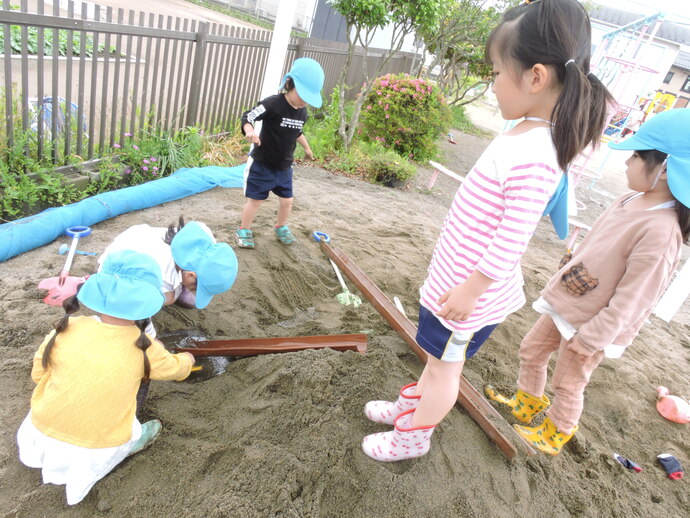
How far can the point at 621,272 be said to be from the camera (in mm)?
1983

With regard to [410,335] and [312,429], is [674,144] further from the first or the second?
[312,429]

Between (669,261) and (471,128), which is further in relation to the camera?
(471,128)

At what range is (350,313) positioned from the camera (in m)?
3.16

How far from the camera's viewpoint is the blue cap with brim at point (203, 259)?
199cm

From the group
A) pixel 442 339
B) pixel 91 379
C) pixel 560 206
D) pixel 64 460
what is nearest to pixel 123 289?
pixel 91 379

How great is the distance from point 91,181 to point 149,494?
3.24 metres

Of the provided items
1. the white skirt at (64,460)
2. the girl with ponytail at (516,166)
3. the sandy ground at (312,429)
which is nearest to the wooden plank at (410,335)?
the sandy ground at (312,429)

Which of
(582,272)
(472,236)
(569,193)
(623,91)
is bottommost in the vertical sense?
(582,272)

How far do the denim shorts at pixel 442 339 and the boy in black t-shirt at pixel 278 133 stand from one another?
7.08ft

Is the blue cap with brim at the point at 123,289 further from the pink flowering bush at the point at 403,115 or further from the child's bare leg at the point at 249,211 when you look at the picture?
the pink flowering bush at the point at 403,115

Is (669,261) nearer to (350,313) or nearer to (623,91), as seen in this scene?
(350,313)

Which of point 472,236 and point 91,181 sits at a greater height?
point 472,236

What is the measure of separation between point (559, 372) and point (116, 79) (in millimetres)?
4538

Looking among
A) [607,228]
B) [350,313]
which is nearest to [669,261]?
[607,228]
